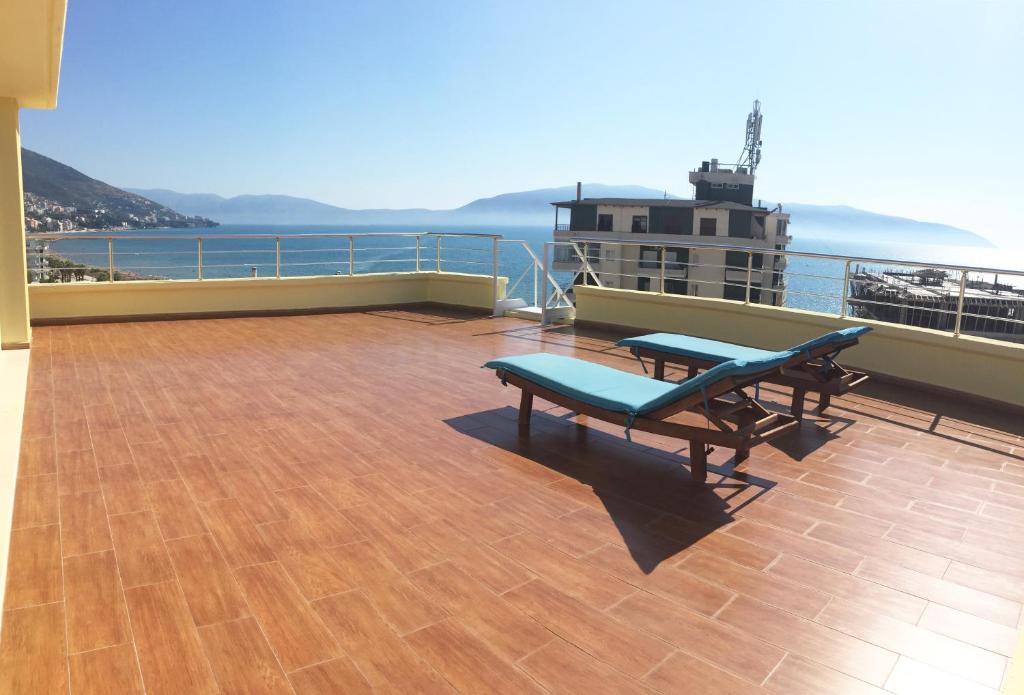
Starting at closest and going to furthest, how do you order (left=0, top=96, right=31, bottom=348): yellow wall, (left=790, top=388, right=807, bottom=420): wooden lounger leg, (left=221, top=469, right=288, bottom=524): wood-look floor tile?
(left=221, top=469, right=288, bottom=524): wood-look floor tile
(left=790, top=388, right=807, bottom=420): wooden lounger leg
(left=0, top=96, right=31, bottom=348): yellow wall

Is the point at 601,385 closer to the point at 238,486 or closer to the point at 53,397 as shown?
the point at 238,486

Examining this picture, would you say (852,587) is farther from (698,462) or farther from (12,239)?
(12,239)

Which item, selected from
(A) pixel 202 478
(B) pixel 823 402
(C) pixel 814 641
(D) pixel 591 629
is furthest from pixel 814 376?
(A) pixel 202 478

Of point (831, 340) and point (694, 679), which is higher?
point (831, 340)

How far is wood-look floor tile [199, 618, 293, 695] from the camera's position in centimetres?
168

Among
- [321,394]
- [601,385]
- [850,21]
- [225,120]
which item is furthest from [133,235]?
[225,120]

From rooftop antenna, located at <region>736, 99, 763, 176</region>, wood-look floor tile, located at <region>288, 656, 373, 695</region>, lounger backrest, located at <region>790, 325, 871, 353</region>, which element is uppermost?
rooftop antenna, located at <region>736, 99, 763, 176</region>

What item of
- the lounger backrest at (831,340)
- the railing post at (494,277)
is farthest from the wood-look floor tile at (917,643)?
the railing post at (494,277)

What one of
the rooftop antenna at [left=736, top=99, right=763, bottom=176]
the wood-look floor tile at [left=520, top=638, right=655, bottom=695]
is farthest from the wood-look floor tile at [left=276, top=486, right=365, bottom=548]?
the rooftop antenna at [left=736, top=99, right=763, bottom=176]

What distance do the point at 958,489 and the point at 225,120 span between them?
171ft

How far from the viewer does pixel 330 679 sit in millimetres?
1708

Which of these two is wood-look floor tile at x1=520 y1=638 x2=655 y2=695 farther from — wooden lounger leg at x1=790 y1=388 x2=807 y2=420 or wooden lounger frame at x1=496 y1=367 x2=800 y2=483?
wooden lounger leg at x1=790 y1=388 x2=807 y2=420

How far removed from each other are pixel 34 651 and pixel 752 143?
5408cm

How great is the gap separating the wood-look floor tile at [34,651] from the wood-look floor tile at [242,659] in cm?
35
